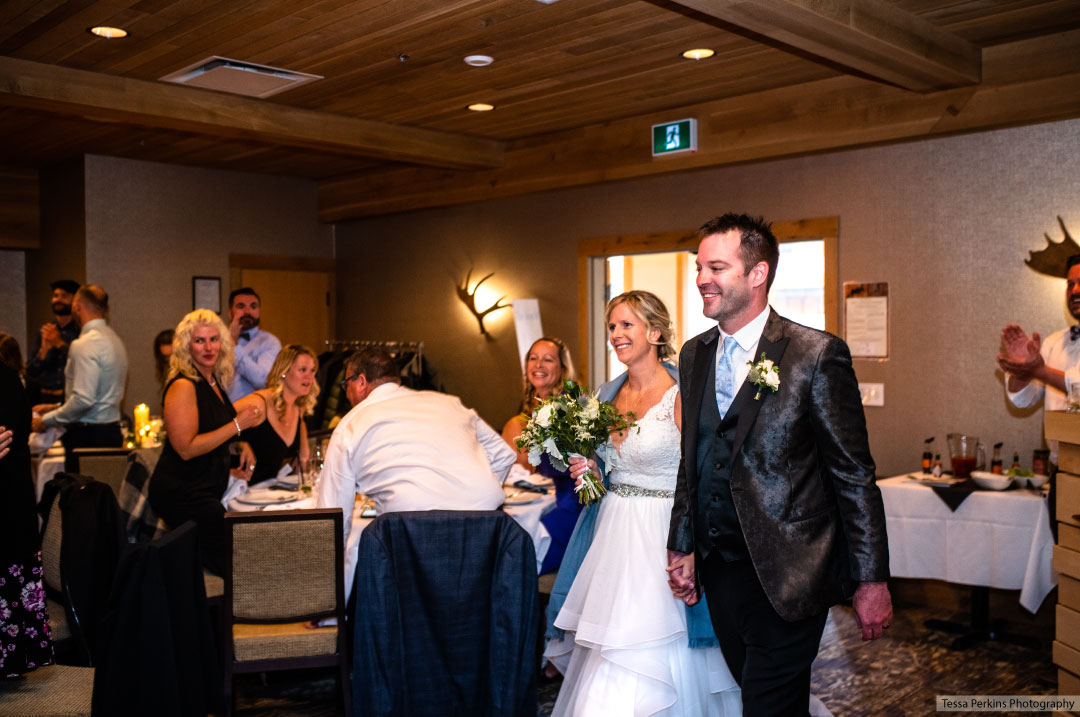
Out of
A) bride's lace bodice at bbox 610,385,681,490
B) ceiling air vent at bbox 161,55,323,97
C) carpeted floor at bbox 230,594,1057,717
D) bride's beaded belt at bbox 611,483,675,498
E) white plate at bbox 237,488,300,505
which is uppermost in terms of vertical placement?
ceiling air vent at bbox 161,55,323,97

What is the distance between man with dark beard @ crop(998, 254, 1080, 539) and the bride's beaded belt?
2.31 metres

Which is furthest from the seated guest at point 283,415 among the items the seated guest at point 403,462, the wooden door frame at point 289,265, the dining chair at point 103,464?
the wooden door frame at point 289,265

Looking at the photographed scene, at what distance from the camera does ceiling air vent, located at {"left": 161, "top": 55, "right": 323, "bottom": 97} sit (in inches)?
214

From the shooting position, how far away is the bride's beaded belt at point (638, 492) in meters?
3.45

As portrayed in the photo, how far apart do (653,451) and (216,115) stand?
4104 millimetres

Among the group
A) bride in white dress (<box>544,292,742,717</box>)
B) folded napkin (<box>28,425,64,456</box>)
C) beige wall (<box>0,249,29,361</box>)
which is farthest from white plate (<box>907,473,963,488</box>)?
beige wall (<box>0,249,29,361</box>)

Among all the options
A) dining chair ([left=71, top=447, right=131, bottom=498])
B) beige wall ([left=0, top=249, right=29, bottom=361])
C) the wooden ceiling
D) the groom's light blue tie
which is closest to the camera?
the groom's light blue tie

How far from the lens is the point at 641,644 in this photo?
3223 millimetres

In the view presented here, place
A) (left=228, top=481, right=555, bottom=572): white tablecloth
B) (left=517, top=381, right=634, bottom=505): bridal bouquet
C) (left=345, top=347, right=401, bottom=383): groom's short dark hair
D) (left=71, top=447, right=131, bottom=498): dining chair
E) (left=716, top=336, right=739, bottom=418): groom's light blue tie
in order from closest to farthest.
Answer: (left=716, top=336, right=739, bottom=418): groom's light blue tie → (left=517, top=381, right=634, bottom=505): bridal bouquet → (left=345, top=347, right=401, bottom=383): groom's short dark hair → (left=228, top=481, right=555, bottom=572): white tablecloth → (left=71, top=447, right=131, bottom=498): dining chair

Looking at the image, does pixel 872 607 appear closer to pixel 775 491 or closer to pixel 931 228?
pixel 775 491

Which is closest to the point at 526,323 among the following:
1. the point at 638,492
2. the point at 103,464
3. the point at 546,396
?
the point at 546,396

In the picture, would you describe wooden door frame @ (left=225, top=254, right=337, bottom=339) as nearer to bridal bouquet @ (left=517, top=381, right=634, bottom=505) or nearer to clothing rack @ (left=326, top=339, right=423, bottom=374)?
clothing rack @ (left=326, top=339, right=423, bottom=374)

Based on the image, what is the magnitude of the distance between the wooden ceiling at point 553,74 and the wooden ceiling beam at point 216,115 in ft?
0.04

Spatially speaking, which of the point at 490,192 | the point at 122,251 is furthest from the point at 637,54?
the point at 122,251
